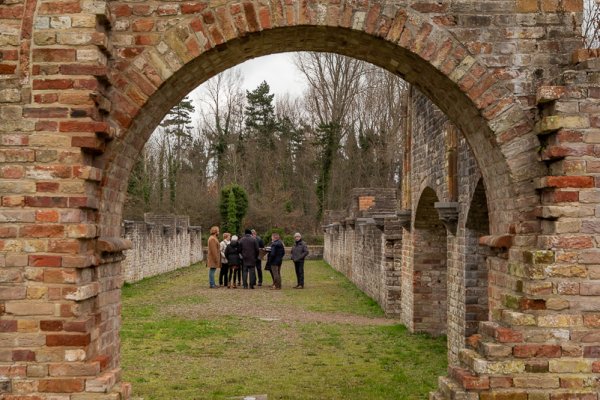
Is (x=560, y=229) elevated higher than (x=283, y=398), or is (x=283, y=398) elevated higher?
(x=560, y=229)

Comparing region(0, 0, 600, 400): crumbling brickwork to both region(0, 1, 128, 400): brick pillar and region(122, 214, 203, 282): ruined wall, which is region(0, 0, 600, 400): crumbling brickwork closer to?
region(0, 1, 128, 400): brick pillar

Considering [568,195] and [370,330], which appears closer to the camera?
[568,195]

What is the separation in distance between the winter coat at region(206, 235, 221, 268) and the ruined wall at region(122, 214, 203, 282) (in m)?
2.44

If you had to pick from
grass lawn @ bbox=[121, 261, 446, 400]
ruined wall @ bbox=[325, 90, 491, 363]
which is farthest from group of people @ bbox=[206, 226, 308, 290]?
ruined wall @ bbox=[325, 90, 491, 363]

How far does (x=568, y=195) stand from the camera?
491 centimetres

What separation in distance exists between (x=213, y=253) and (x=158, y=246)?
5689 millimetres

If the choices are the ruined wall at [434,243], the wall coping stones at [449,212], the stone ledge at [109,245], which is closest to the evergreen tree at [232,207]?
the ruined wall at [434,243]

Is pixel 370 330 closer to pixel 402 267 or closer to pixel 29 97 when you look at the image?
pixel 402 267

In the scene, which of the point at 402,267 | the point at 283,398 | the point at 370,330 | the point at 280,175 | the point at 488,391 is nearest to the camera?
the point at 488,391

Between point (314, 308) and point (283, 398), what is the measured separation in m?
7.89

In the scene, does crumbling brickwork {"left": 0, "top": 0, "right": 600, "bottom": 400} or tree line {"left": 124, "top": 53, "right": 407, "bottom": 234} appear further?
tree line {"left": 124, "top": 53, "right": 407, "bottom": 234}

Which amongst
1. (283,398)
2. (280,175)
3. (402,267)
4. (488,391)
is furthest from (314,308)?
(280,175)

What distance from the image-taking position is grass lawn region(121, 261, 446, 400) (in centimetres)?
812

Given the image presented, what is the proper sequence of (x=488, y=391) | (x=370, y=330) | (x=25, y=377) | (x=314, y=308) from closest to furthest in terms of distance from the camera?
(x=25, y=377), (x=488, y=391), (x=370, y=330), (x=314, y=308)
